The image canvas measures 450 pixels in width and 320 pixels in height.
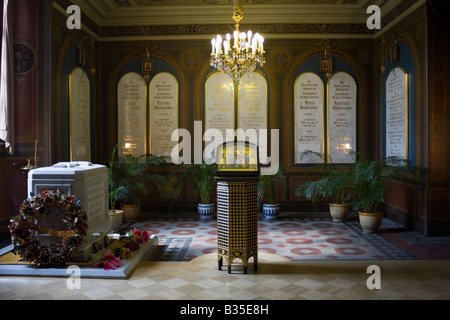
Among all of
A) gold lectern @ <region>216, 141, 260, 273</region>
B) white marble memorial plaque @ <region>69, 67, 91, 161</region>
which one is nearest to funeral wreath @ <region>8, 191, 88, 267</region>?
gold lectern @ <region>216, 141, 260, 273</region>

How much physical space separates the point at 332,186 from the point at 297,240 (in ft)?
4.35

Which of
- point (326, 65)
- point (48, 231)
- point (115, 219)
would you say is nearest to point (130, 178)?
point (115, 219)

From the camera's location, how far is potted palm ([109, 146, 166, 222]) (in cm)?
727

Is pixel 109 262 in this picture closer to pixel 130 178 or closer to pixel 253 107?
pixel 130 178

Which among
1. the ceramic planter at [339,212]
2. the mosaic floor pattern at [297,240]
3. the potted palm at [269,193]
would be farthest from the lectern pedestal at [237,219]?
the ceramic planter at [339,212]

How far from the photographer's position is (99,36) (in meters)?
8.30

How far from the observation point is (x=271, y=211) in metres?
7.55

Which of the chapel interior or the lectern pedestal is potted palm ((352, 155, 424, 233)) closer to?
the chapel interior

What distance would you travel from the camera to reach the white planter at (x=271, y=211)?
24.8 feet

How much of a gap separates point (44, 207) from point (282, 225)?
434 cm

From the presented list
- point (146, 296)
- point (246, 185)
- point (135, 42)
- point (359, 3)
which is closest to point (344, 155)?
point (359, 3)

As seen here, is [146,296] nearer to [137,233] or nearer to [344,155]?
[137,233]

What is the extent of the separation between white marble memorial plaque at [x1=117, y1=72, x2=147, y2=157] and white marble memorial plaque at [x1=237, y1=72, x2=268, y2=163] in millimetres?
2170

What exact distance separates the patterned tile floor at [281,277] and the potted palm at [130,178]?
1.78 metres
